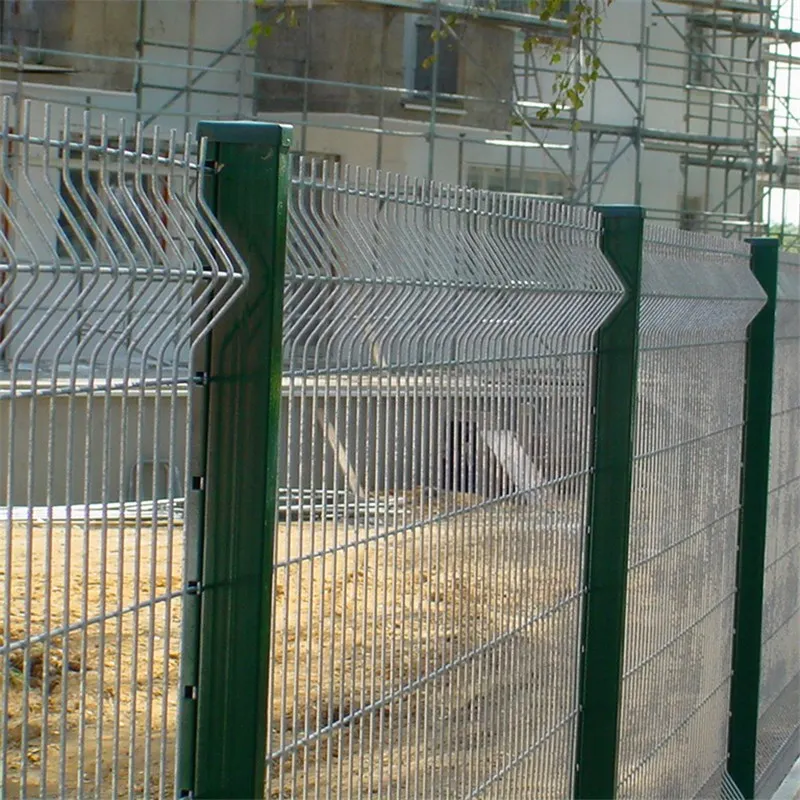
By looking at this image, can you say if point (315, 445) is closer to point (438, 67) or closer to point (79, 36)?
point (79, 36)

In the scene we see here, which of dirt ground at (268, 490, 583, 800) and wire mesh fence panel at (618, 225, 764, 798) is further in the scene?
wire mesh fence panel at (618, 225, 764, 798)

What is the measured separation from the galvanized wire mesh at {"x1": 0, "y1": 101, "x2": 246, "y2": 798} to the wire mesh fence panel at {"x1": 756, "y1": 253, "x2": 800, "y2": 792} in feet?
14.8

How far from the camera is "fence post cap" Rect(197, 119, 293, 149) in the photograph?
8.16ft

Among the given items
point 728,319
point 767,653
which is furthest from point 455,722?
point 767,653

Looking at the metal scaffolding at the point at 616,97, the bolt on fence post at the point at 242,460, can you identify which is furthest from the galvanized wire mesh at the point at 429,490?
the metal scaffolding at the point at 616,97

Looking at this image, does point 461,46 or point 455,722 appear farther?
point 461,46

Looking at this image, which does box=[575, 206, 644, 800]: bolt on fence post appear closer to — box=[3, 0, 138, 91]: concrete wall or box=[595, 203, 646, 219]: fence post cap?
box=[595, 203, 646, 219]: fence post cap

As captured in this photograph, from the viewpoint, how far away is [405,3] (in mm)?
19141

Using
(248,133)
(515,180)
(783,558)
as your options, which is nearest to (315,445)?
(248,133)

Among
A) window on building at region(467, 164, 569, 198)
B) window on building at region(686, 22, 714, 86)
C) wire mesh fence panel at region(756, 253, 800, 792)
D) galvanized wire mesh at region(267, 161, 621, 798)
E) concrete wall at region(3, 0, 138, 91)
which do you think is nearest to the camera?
galvanized wire mesh at region(267, 161, 621, 798)

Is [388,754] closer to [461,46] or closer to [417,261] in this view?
[417,261]

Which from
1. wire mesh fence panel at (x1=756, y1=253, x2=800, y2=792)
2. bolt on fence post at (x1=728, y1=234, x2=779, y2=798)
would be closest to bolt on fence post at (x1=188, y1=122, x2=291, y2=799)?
bolt on fence post at (x1=728, y1=234, x2=779, y2=798)

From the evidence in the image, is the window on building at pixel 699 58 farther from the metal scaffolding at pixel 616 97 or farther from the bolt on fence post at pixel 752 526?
the bolt on fence post at pixel 752 526

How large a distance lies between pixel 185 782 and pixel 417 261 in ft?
3.50
